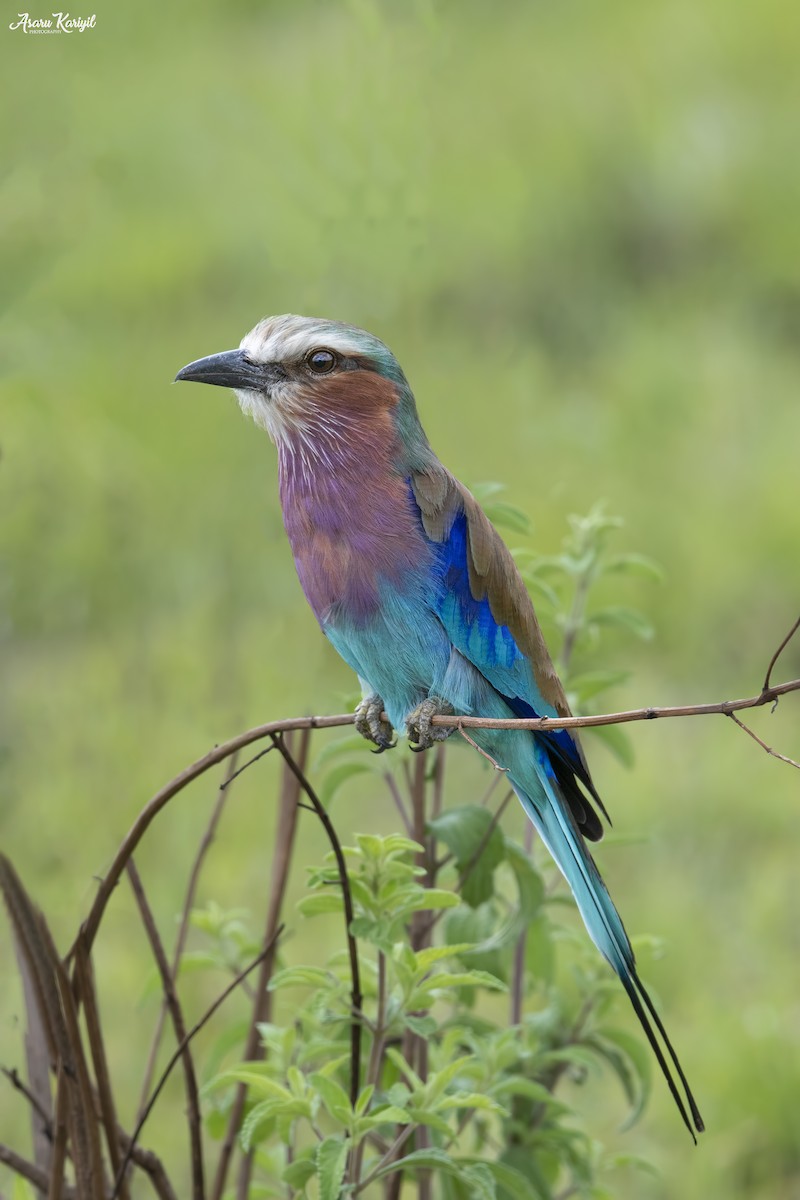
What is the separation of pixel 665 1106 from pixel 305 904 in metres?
1.61

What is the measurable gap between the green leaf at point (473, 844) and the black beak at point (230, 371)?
576mm

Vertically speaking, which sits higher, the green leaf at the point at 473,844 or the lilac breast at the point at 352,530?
the lilac breast at the point at 352,530

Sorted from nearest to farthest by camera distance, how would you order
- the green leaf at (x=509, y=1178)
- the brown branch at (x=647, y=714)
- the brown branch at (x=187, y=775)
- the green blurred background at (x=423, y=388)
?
the brown branch at (x=647, y=714) < the brown branch at (x=187, y=775) < the green leaf at (x=509, y=1178) < the green blurred background at (x=423, y=388)

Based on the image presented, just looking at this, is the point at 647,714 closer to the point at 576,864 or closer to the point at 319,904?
the point at 319,904

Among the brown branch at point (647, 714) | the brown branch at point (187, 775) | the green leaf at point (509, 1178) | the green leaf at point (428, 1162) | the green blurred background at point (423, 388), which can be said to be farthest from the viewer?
the green blurred background at point (423, 388)

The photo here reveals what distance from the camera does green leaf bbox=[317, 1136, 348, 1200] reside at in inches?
61.7

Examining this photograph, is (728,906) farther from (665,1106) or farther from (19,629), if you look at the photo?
(19,629)

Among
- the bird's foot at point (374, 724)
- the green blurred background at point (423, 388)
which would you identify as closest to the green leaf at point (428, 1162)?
the bird's foot at point (374, 724)

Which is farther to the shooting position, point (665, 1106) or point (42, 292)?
point (42, 292)

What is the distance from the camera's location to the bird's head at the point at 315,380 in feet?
5.74

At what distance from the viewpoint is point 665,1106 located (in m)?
2.97

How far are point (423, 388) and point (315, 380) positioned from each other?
2658 mm

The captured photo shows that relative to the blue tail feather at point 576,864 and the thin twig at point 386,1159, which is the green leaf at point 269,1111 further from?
the blue tail feather at point 576,864

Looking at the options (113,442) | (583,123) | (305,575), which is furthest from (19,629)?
(583,123)
